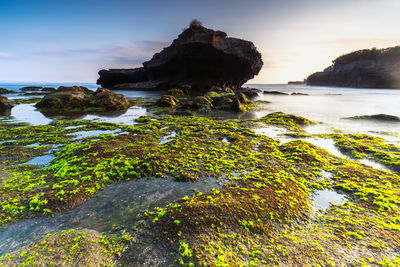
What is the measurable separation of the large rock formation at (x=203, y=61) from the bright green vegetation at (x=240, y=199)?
52509mm

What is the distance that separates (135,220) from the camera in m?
4.96

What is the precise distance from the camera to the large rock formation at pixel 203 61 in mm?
55625

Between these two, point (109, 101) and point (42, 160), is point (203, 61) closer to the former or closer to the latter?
point (109, 101)

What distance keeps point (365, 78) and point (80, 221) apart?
553 ft

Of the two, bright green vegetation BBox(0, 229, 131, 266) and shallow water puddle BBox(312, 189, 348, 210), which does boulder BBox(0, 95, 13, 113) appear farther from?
shallow water puddle BBox(312, 189, 348, 210)

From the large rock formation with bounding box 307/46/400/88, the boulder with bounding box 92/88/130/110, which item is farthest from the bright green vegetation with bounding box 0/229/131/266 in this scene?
the large rock formation with bounding box 307/46/400/88

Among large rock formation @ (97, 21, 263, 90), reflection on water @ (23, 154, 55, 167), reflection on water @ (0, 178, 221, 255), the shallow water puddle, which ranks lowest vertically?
the shallow water puddle

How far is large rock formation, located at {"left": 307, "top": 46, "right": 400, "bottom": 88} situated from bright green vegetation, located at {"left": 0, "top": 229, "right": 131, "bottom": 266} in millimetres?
161686

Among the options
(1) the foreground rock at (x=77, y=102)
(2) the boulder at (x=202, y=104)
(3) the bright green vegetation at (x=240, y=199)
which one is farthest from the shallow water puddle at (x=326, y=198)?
(1) the foreground rock at (x=77, y=102)

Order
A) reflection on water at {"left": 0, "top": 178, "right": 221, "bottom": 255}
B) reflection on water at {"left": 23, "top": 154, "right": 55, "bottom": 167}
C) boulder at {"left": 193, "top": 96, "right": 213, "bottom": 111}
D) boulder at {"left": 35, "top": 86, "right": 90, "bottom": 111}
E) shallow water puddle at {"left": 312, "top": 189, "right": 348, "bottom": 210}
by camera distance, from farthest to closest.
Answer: boulder at {"left": 193, "top": 96, "right": 213, "bottom": 111}, boulder at {"left": 35, "top": 86, "right": 90, "bottom": 111}, reflection on water at {"left": 23, "top": 154, "right": 55, "bottom": 167}, shallow water puddle at {"left": 312, "top": 189, "right": 348, "bottom": 210}, reflection on water at {"left": 0, "top": 178, "right": 221, "bottom": 255}

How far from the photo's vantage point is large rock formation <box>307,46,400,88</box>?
111 meters

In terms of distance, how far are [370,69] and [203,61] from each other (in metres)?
124

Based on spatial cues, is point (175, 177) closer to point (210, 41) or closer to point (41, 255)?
point (41, 255)

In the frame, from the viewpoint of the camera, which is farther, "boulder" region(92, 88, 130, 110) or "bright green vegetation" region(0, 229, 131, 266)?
"boulder" region(92, 88, 130, 110)
